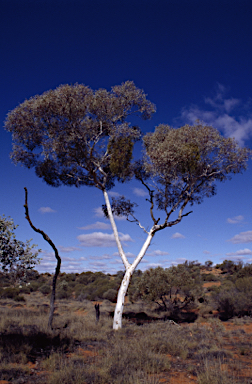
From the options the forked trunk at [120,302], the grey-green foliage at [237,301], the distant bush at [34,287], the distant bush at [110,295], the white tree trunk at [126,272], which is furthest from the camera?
the distant bush at [34,287]

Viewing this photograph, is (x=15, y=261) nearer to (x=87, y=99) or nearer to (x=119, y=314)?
(x=119, y=314)

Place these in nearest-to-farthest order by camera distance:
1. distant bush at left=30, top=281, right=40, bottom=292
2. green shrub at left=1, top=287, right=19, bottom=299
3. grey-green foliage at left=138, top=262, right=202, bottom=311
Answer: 1. grey-green foliage at left=138, top=262, right=202, bottom=311
2. green shrub at left=1, top=287, right=19, bottom=299
3. distant bush at left=30, top=281, right=40, bottom=292

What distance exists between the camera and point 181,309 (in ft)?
68.4

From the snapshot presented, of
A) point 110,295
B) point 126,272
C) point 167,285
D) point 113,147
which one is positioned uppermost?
point 113,147

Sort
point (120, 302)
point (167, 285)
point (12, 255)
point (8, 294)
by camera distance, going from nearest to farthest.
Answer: point (12, 255) < point (120, 302) < point (167, 285) < point (8, 294)

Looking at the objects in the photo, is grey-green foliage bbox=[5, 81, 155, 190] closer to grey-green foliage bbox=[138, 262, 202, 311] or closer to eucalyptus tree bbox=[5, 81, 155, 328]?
eucalyptus tree bbox=[5, 81, 155, 328]

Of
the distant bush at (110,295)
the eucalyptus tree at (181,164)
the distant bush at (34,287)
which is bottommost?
the distant bush at (110,295)

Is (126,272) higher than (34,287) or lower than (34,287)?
higher

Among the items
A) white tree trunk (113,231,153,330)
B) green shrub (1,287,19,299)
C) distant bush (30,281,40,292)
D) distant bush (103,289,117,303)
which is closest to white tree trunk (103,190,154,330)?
white tree trunk (113,231,153,330)

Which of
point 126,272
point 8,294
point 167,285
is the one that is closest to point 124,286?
point 126,272

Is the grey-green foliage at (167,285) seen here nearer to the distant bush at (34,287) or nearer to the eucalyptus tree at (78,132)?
the eucalyptus tree at (78,132)

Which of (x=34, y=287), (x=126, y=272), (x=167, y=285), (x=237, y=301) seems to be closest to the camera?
(x=126, y=272)

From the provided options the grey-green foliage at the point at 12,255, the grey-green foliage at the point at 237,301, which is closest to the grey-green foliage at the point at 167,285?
the grey-green foliage at the point at 237,301

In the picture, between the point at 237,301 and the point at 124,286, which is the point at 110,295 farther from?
the point at 124,286
